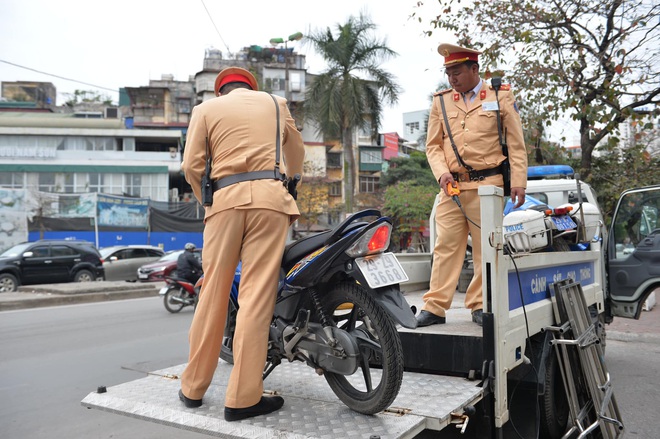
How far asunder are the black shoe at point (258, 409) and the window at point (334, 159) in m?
48.8

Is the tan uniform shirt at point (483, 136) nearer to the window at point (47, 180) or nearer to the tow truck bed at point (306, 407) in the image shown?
the tow truck bed at point (306, 407)

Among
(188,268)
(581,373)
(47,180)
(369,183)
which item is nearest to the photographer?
(581,373)

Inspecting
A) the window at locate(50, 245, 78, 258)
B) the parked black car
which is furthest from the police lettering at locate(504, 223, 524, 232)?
the window at locate(50, 245, 78, 258)

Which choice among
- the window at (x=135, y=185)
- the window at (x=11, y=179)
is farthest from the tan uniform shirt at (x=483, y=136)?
the window at (x=11, y=179)

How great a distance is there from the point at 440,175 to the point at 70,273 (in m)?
17.4

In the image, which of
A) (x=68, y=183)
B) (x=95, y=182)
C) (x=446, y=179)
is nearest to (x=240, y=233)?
(x=446, y=179)

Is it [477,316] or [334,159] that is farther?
[334,159]

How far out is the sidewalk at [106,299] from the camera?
9336mm

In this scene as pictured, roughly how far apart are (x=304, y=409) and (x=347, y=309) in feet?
1.93

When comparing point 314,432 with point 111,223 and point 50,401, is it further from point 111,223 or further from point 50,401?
point 111,223

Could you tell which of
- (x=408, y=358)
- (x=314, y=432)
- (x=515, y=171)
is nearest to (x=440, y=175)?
(x=515, y=171)

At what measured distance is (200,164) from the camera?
3137mm

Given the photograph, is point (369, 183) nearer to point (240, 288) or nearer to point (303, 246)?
point (303, 246)

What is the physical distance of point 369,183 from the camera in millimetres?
55062
